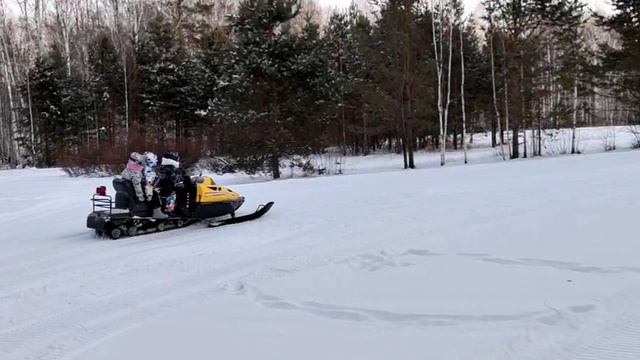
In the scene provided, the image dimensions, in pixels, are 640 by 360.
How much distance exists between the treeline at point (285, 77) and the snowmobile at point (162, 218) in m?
10.6

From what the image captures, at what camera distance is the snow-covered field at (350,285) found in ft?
13.0

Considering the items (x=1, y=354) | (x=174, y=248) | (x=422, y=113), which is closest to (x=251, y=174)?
(x=422, y=113)

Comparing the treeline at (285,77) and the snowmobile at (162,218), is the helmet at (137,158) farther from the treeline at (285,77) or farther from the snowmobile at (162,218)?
the treeline at (285,77)

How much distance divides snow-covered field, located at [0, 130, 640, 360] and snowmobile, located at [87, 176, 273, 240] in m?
0.29

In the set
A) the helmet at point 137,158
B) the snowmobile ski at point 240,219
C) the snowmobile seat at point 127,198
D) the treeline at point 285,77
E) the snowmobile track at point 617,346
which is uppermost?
the treeline at point 285,77

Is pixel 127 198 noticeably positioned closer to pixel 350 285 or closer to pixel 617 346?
pixel 350 285

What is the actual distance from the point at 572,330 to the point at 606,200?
18.5 ft

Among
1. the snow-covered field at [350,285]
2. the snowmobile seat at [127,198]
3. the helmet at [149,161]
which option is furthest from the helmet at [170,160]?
the snow-covered field at [350,285]

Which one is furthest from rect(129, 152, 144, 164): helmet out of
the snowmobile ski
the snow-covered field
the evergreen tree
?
the evergreen tree

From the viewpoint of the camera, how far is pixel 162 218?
8992 mm

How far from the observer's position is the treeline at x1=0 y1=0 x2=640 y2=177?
2055 centimetres

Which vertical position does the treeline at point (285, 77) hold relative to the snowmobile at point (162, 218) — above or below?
above

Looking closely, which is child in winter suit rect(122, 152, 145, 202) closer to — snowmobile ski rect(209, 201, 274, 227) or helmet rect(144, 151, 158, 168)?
helmet rect(144, 151, 158, 168)

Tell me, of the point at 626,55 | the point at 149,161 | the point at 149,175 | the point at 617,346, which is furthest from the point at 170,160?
the point at 626,55
